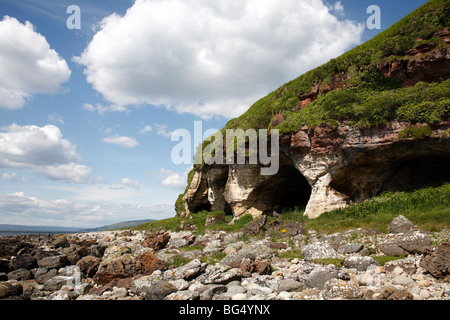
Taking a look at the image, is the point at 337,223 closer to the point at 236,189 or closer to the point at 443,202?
the point at 443,202

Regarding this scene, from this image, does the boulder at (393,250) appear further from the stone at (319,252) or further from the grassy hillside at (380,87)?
the grassy hillside at (380,87)

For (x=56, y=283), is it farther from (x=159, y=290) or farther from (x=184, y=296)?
(x=184, y=296)

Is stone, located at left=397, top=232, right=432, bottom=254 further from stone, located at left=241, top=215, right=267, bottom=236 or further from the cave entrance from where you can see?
the cave entrance

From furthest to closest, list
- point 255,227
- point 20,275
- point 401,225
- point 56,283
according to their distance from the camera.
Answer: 1. point 255,227
2. point 20,275
3. point 401,225
4. point 56,283

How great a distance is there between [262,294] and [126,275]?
578cm

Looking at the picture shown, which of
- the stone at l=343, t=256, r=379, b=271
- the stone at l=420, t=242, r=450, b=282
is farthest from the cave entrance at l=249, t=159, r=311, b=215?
the stone at l=420, t=242, r=450, b=282

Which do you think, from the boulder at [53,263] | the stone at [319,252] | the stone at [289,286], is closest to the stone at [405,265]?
the stone at [319,252]

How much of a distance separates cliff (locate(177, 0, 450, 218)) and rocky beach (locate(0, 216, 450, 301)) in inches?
231

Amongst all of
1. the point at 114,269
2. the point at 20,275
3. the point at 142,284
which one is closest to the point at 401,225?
the point at 142,284

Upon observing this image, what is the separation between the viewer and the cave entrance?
25641 millimetres

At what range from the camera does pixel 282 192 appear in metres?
27.5

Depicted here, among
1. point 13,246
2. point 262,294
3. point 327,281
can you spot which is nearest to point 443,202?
point 327,281

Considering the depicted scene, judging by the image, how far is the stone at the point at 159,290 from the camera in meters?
8.04

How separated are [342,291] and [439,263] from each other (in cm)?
306
